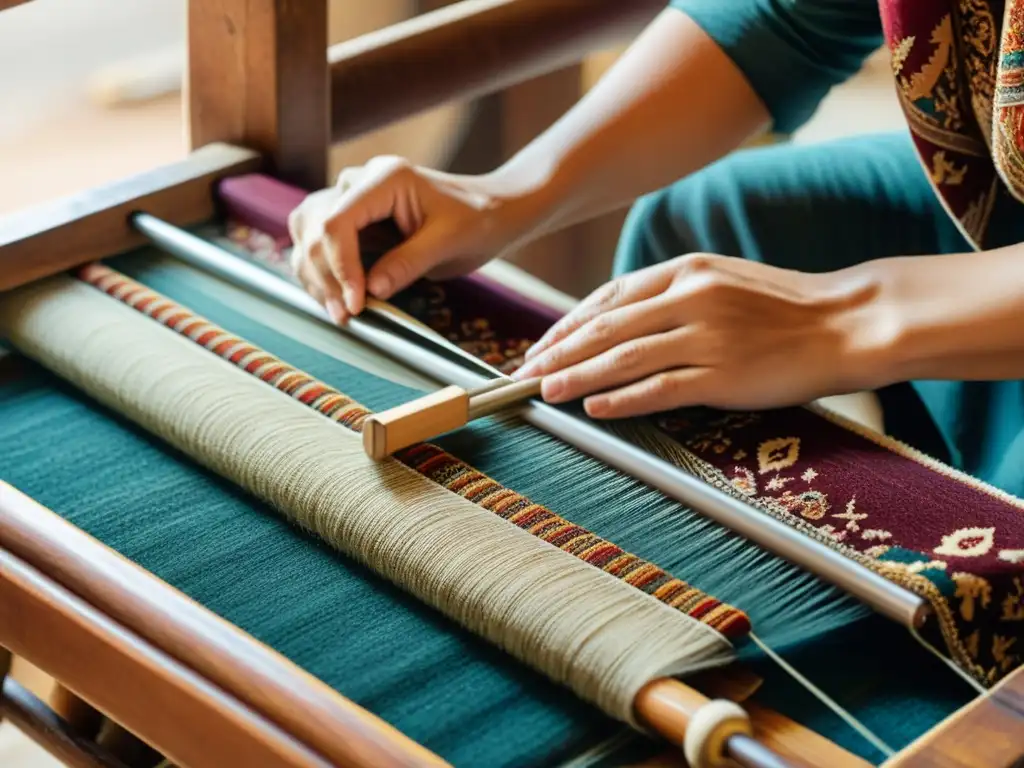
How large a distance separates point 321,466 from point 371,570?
2.7 inches

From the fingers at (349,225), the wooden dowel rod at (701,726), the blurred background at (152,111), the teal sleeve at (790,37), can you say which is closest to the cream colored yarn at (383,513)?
the wooden dowel rod at (701,726)

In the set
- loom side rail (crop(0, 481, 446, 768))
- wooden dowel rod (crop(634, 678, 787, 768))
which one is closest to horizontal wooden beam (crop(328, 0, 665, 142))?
loom side rail (crop(0, 481, 446, 768))

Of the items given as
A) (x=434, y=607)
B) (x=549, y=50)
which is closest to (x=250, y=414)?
(x=434, y=607)

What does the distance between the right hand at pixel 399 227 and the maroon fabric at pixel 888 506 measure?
92mm

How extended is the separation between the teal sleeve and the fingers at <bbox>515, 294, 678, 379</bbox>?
36cm

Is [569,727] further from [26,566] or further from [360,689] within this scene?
[26,566]

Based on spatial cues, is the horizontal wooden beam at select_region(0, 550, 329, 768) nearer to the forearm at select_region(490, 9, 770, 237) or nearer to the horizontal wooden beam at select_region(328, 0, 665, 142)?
the forearm at select_region(490, 9, 770, 237)

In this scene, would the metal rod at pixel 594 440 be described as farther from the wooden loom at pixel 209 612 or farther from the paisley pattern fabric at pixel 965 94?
the paisley pattern fabric at pixel 965 94

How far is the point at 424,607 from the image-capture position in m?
0.73

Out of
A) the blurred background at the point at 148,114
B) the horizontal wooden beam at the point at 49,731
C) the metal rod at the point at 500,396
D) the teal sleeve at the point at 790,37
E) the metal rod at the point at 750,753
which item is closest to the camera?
the metal rod at the point at 750,753

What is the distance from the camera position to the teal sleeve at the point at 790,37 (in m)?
1.11

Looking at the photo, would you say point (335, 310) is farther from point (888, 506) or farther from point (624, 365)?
point (888, 506)

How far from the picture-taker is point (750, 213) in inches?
46.8

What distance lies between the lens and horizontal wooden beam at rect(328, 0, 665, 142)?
1.27m
